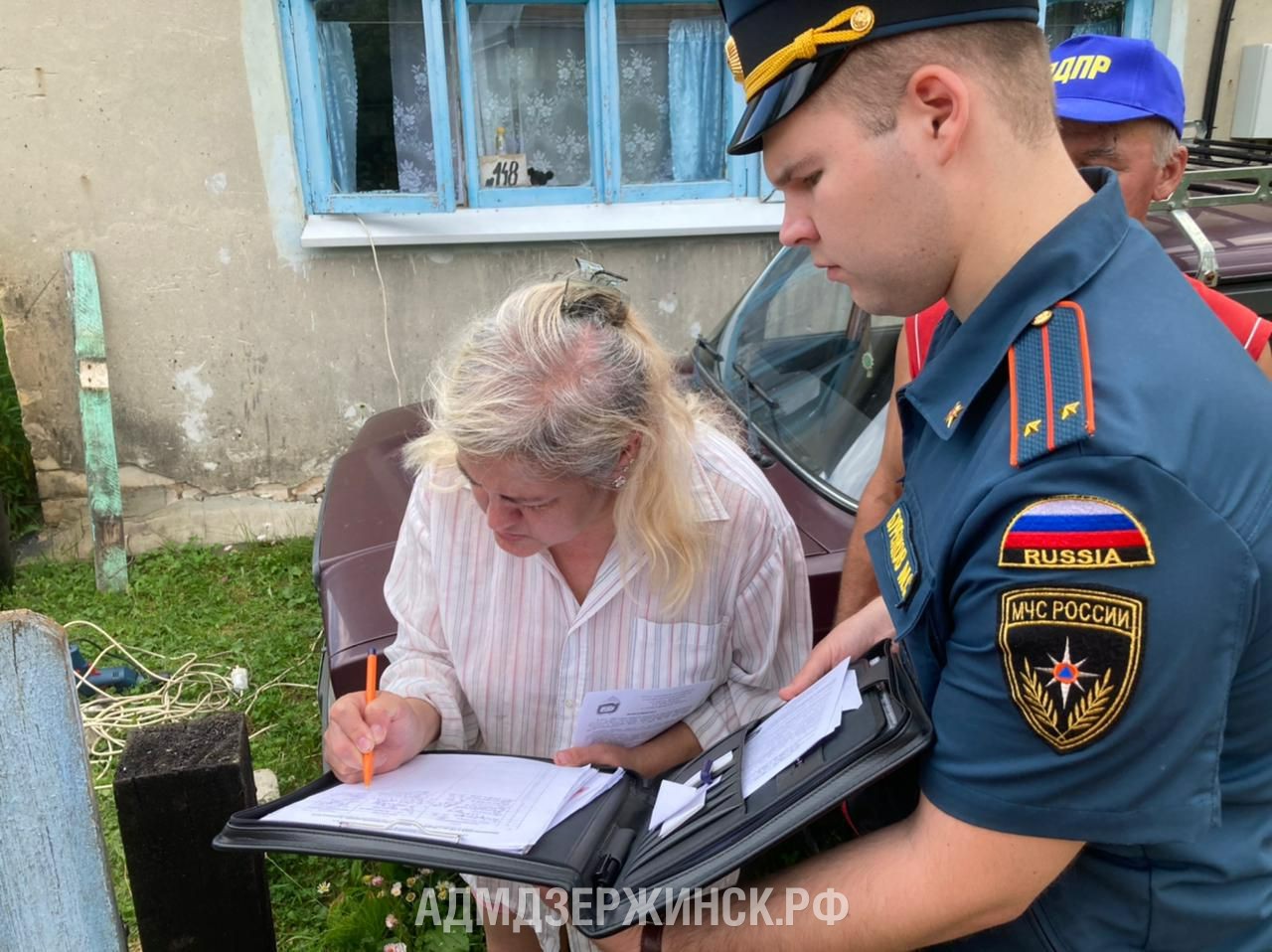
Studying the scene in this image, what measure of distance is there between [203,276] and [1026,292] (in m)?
4.52

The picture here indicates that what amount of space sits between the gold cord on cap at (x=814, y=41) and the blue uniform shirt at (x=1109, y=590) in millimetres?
290

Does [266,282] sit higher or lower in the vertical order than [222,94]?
lower

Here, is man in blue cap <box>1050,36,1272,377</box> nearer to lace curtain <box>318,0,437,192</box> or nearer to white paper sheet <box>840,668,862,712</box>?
white paper sheet <box>840,668,862,712</box>

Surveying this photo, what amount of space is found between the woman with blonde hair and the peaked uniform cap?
0.52 m

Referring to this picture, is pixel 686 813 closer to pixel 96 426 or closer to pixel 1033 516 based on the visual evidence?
pixel 1033 516

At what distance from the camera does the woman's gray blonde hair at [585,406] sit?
1.50m

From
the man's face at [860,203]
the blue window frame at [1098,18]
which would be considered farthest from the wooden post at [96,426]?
the blue window frame at [1098,18]

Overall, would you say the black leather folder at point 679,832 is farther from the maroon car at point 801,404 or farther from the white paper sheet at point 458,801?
the maroon car at point 801,404

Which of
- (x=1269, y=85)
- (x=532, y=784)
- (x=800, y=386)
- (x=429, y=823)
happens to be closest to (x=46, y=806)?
(x=429, y=823)

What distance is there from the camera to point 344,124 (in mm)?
4703

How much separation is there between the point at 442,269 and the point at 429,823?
389cm

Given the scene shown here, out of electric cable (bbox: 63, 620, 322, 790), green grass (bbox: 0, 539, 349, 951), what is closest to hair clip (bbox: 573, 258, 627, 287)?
green grass (bbox: 0, 539, 349, 951)

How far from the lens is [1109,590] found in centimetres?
83

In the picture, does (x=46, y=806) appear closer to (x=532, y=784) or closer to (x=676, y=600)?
(x=532, y=784)
